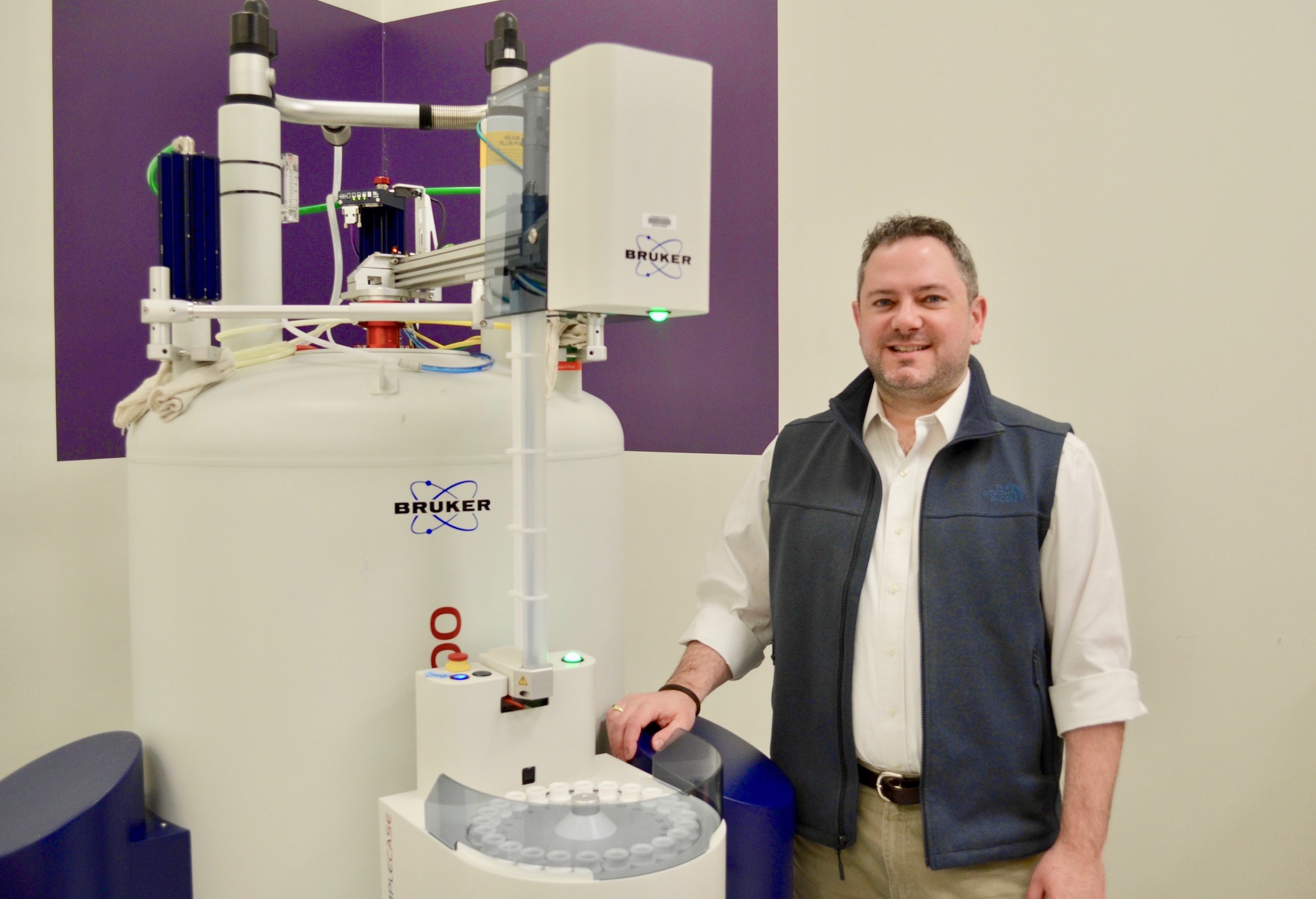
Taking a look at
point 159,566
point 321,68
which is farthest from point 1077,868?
point 321,68

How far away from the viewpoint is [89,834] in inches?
53.9

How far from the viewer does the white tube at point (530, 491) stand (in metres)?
1.36

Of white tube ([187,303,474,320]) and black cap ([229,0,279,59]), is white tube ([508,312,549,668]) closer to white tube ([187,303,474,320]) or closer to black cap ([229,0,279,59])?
white tube ([187,303,474,320])

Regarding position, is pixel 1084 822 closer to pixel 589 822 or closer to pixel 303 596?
pixel 589 822

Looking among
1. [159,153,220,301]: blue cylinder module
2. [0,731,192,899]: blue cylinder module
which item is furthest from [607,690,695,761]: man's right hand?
[159,153,220,301]: blue cylinder module

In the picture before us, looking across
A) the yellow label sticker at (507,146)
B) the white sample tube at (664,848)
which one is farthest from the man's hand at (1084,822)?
the yellow label sticker at (507,146)

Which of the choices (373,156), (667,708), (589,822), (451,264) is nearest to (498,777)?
(589,822)

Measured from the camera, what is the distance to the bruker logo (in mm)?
1446

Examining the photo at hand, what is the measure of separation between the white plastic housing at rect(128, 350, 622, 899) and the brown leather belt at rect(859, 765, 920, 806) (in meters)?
0.61

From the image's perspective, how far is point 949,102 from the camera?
7.76ft

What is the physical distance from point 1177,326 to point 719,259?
1072 millimetres

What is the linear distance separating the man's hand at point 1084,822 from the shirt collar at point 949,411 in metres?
0.46

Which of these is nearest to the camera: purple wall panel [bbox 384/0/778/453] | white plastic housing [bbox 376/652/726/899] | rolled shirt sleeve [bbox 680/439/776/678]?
white plastic housing [bbox 376/652/726/899]

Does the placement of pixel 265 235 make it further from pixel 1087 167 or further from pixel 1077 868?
pixel 1087 167
